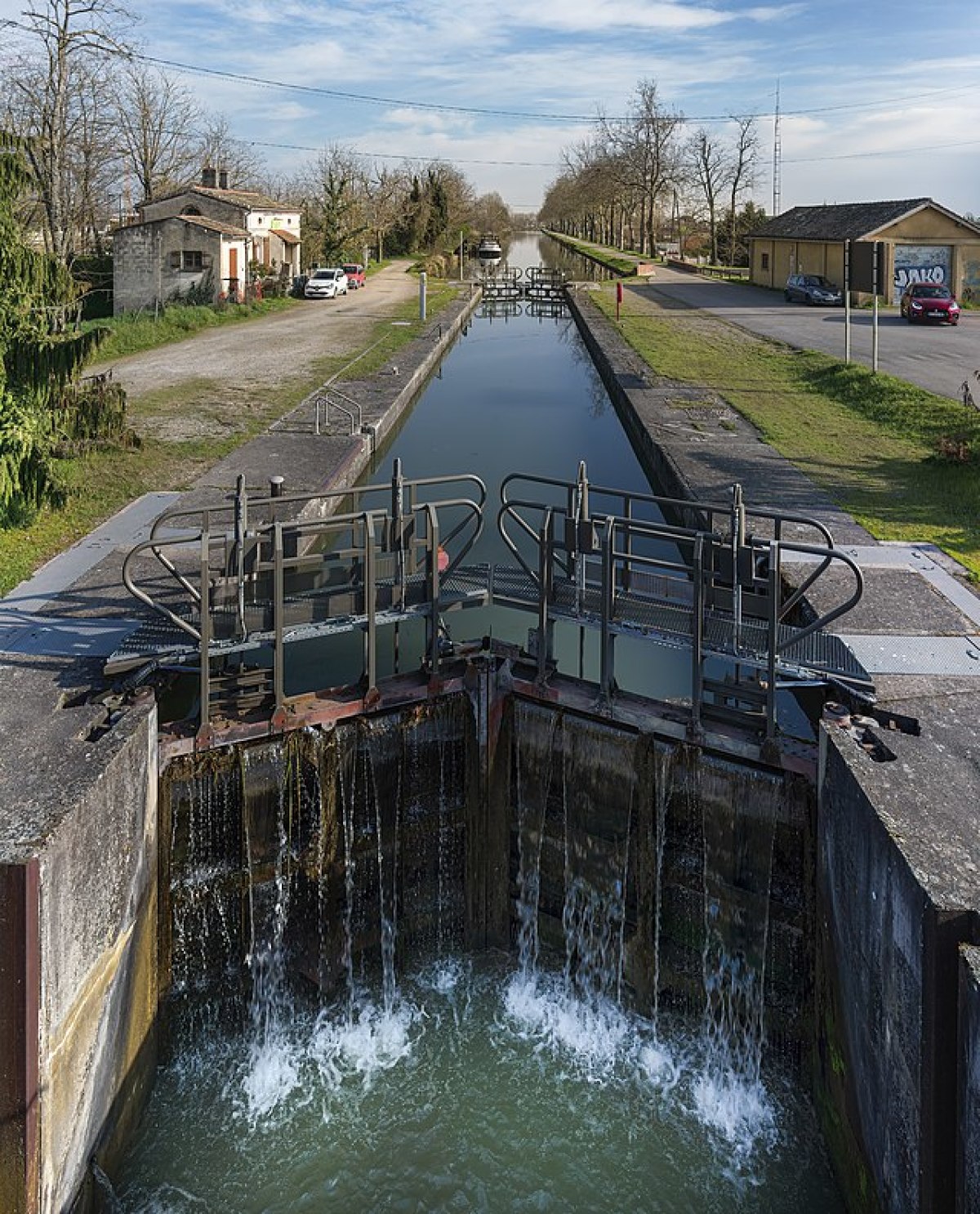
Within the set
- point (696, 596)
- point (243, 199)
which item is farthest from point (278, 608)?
point (243, 199)

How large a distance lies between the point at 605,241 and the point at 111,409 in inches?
3637

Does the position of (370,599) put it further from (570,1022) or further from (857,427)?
(857,427)

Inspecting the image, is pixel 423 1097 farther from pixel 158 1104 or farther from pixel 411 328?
pixel 411 328

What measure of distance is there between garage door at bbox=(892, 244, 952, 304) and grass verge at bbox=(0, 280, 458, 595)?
19.5 m

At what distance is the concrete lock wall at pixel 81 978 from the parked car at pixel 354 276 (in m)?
41.4

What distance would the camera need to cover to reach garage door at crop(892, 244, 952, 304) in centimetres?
3575

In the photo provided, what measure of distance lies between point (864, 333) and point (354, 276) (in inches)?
939

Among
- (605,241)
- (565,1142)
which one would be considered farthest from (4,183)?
(605,241)

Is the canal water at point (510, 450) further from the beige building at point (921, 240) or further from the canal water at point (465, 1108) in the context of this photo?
the beige building at point (921, 240)

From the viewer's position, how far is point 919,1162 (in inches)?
168

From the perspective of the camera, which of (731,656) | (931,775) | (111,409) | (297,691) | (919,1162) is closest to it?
(919,1162)

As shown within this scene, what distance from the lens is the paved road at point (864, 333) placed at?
21.2 metres

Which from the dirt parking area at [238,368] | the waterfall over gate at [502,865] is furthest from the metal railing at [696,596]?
the dirt parking area at [238,368]

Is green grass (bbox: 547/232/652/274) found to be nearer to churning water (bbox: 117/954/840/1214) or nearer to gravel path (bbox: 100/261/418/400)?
gravel path (bbox: 100/261/418/400)
